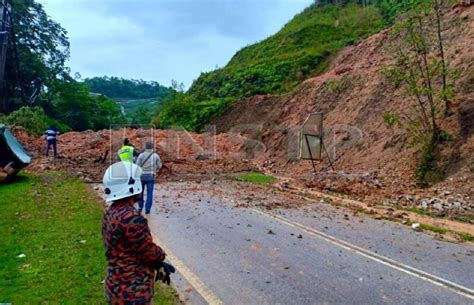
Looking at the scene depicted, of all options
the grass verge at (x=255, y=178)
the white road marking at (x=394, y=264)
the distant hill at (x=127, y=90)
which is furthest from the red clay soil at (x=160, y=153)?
the distant hill at (x=127, y=90)

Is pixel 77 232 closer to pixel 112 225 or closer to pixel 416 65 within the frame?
pixel 112 225

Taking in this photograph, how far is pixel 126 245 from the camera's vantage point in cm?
342

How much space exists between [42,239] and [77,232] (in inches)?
27.8

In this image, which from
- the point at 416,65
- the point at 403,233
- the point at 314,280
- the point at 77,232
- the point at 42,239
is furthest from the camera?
the point at 416,65

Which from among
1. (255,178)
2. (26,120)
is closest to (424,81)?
(255,178)

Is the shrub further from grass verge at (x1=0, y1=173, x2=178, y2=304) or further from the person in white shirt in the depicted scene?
the person in white shirt

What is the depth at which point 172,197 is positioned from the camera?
15.1 m

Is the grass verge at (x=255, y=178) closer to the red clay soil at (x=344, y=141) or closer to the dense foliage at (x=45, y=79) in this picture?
the red clay soil at (x=344, y=141)

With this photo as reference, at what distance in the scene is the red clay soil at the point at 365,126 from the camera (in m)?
15.7

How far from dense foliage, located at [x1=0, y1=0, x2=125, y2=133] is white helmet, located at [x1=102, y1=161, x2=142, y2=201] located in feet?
141

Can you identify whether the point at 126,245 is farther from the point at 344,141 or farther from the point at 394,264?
the point at 344,141

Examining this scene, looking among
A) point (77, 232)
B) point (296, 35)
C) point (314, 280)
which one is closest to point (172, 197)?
point (77, 232)

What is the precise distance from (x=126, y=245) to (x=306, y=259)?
466 cm

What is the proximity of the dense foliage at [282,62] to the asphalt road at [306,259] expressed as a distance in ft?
93.4
